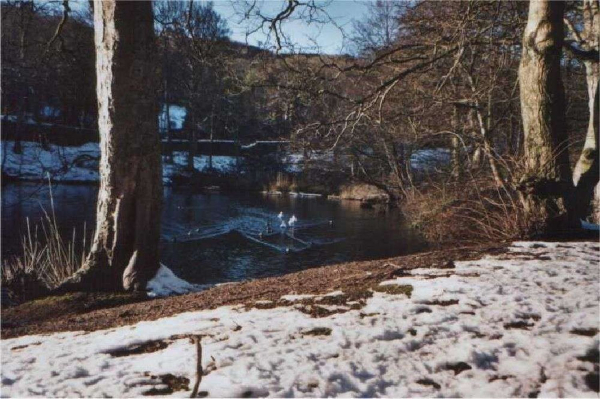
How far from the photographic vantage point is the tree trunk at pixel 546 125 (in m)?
5.10

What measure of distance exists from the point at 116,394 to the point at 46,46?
6.25 metres

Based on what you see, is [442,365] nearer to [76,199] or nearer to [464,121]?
[464,121]

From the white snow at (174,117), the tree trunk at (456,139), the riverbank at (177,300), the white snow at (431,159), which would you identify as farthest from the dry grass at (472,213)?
the white snow at (174,117)

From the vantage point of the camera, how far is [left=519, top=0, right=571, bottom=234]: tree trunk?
510 cm

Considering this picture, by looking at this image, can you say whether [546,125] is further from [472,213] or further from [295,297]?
[295,297]

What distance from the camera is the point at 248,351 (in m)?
2.33

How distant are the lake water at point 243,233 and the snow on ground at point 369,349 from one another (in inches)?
263

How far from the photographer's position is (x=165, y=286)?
5309mm

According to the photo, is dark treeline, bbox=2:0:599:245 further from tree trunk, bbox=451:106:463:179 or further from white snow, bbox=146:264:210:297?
white snow, bbox=146:264:210:297

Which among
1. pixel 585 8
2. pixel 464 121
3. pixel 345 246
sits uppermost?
pixel 585 8

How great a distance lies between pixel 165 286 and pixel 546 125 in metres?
4.89

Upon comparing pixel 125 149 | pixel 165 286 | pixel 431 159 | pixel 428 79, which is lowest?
pixel 165 286

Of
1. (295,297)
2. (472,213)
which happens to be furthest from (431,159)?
(295,297)

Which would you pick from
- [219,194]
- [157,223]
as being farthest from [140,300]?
[219,194]
